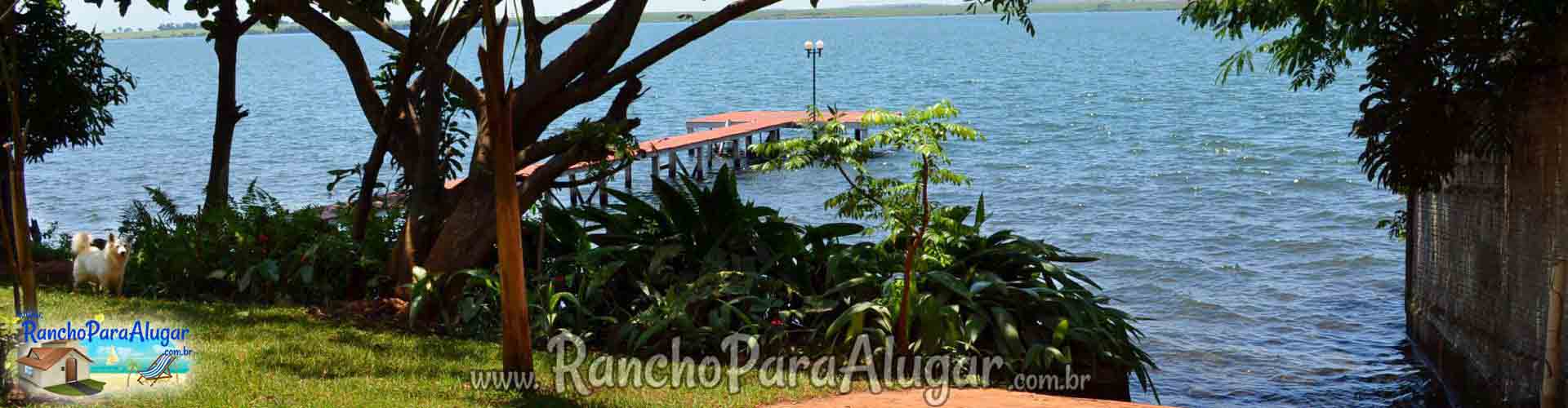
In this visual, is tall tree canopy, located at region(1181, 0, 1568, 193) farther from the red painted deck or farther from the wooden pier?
the wooden pier

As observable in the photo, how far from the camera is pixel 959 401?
721cm

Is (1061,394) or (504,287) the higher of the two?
(504,287)

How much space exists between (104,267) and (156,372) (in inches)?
141

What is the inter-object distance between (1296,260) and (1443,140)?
11188 mm

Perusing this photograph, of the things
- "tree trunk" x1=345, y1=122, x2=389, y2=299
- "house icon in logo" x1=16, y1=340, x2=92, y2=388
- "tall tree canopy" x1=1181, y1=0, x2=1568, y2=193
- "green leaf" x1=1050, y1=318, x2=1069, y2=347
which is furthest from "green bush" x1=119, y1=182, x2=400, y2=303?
"tall tree canopy" x1=1181, y1=0, x2=1568, y2=193

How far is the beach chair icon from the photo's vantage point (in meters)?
6.51

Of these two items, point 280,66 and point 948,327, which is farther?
point 280,66

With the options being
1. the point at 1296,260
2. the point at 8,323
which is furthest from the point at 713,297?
the point at 1296,260

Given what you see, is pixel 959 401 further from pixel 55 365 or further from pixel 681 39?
pixel 55 365

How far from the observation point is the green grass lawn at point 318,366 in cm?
646

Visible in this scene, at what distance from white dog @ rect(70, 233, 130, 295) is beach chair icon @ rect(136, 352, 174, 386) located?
11.0 ft

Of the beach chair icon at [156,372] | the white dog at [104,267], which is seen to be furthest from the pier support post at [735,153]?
the beach chair icon at [156,372]

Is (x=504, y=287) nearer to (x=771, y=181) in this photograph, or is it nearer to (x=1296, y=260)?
(x=1296, y=260)

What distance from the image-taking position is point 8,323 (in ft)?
19.4
